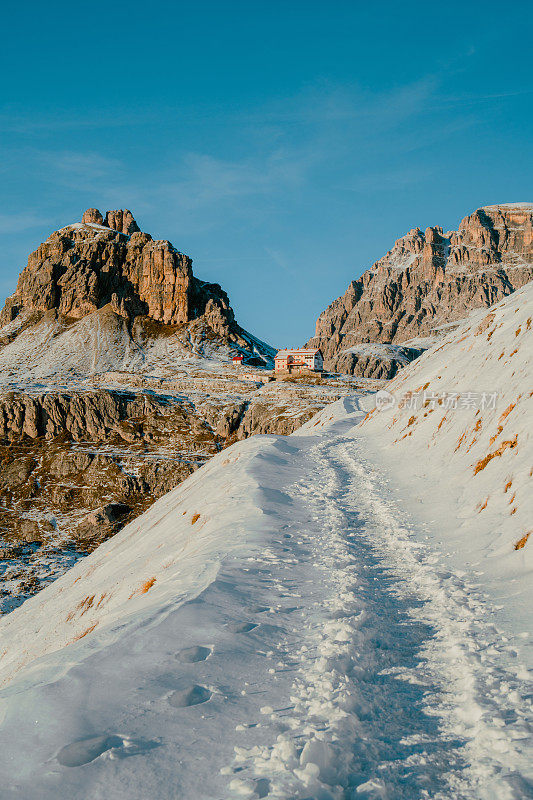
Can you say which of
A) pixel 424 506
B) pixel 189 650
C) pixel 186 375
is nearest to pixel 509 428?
pixel 424 506

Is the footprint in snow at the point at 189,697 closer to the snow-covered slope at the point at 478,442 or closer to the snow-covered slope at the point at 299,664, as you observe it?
the snow-covered slope at the point at 299,664

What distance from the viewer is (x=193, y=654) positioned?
235 inches

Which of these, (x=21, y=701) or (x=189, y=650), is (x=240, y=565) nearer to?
(x=189, y=650)

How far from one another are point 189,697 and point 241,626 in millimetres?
1761

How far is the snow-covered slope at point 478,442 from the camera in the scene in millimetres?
10312

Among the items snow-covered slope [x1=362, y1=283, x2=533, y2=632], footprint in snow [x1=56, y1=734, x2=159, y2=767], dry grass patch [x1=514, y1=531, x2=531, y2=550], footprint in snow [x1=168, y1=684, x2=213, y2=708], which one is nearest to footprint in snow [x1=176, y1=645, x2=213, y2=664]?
footprint in snow [x1=168, y1=684, x2=213, y2=708]

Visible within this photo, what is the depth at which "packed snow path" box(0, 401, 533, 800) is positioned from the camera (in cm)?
412

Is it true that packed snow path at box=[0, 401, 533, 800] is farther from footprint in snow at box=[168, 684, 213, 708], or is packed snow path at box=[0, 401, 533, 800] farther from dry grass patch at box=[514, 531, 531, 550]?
dry grass patch at box=[514, 531, 531, 550]

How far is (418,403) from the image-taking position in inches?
1102

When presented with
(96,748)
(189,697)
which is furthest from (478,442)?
(96,748)

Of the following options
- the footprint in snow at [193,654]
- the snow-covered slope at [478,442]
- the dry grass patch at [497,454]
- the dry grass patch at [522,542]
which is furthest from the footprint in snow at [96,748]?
the dry grass patch at [497,454]

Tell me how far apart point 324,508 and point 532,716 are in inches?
409

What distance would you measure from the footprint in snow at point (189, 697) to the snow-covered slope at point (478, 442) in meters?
5.45

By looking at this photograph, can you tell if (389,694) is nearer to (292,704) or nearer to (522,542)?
(292,704)
